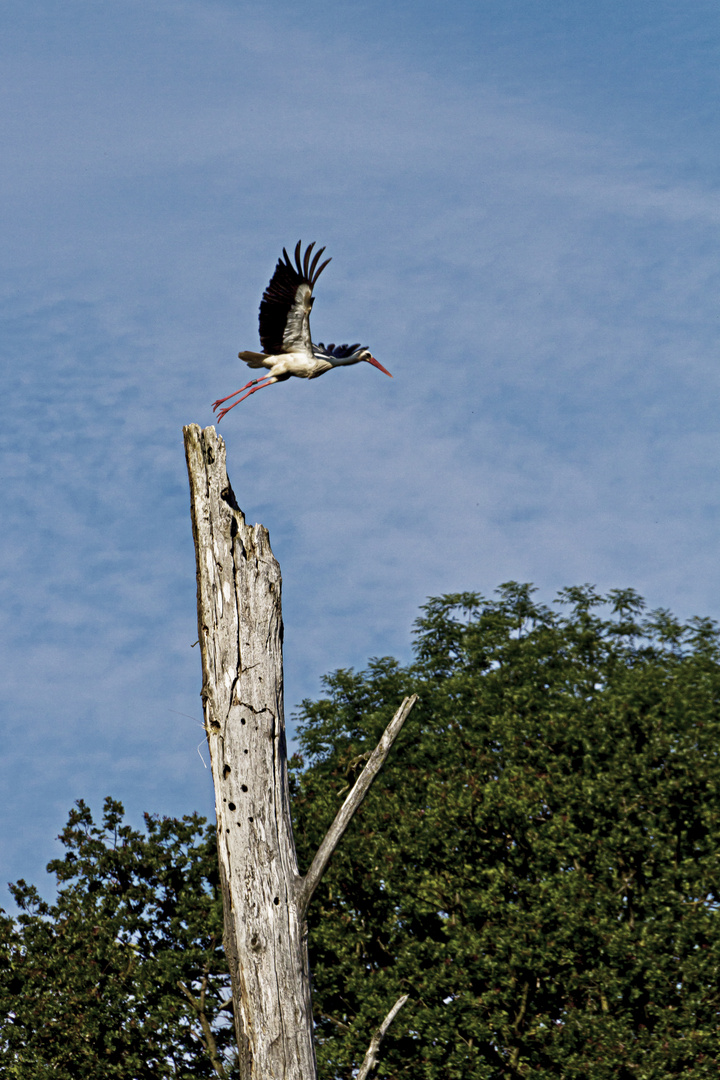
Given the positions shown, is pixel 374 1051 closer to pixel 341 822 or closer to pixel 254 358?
pixel 341 822

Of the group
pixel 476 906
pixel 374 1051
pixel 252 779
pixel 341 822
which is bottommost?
pixel 374 1051

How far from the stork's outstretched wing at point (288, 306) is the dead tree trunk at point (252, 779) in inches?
73.8

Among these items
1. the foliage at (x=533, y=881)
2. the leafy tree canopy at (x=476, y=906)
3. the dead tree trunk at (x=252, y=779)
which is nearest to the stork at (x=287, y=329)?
the dead tree trunk at (x=252, y=779)

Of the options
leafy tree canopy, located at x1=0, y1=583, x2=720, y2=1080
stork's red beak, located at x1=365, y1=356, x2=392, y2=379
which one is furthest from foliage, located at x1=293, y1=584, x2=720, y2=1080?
stork's red beak, located at x1=365, y1=356, x2=392, y2=379

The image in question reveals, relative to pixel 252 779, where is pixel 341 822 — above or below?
below

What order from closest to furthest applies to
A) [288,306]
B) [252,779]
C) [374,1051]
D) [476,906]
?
[252,779], [374,1051], [288,306], [476,906]

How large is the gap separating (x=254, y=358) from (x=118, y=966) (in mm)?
16033

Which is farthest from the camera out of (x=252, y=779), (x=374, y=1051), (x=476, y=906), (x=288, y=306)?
(x=476, y=906)

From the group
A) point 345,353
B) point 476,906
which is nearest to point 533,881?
point 476,906

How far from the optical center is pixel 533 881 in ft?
71.1

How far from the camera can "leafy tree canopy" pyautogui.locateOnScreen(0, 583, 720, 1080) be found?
19766mm

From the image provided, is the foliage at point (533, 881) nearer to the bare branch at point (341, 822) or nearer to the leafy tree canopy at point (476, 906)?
the leafy tree canopy at point (476, 906)

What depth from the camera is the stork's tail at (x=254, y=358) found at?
10.7 meters

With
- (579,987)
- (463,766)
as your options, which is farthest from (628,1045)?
(463,766)
